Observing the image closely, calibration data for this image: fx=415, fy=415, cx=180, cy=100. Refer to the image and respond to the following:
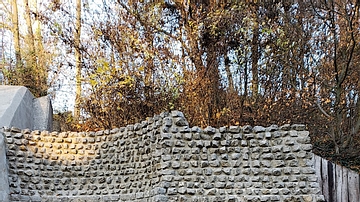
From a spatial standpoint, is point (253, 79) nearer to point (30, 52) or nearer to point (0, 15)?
point (30, 52)

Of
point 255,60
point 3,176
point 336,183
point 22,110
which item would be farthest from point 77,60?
point 336,183

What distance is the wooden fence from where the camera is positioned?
7.21 m

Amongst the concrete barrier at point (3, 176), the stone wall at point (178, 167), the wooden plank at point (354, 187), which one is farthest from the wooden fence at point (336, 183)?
the concrete barrier at point (3, 176)

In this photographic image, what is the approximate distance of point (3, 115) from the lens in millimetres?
9273

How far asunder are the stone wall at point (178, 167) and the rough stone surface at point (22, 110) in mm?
1303

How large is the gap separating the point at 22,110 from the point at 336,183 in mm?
7374

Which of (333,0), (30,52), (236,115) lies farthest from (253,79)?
(30,52)

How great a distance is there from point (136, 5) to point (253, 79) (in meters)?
4.27

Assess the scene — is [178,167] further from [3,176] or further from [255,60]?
[255,60]

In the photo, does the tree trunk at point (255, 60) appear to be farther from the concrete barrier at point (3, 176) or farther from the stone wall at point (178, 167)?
the concrete barrier at point (3, 176)

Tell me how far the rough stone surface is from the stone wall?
4.27 feet

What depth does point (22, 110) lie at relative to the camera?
10.3 meters

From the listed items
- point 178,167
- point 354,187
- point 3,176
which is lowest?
point 354,187

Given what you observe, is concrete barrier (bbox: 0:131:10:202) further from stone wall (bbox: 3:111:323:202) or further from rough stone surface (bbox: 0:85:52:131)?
rough stone surface (bbox: 0:85:52:131)
